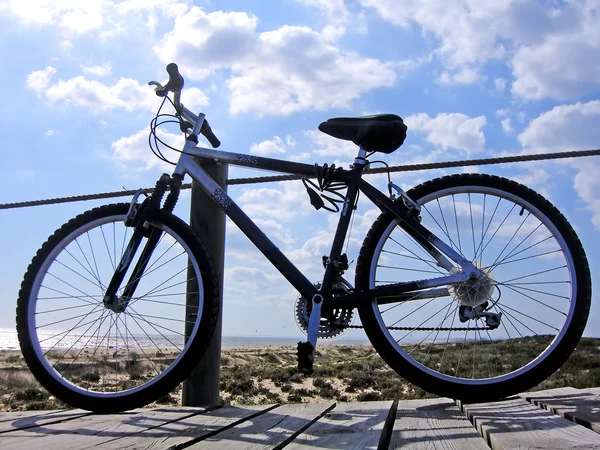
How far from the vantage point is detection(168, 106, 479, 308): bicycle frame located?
249cm

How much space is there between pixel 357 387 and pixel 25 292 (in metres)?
6.44

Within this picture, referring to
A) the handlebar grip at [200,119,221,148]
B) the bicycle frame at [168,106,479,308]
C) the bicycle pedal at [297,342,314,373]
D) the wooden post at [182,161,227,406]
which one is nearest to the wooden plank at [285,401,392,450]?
the bicycle pedal at [297,342,314,373]

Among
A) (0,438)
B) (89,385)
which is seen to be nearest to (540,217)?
(0,438)

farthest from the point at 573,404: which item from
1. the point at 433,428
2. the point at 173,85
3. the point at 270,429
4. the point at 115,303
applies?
the point at 173,85

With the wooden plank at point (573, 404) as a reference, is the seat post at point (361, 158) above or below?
above

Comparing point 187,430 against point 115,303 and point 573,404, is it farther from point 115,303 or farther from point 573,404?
point 573,404

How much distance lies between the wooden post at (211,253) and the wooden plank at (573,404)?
4.77 feet

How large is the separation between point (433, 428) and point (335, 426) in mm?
339

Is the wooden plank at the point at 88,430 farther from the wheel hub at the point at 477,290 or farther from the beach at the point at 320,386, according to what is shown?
the beach at the point at 320,386

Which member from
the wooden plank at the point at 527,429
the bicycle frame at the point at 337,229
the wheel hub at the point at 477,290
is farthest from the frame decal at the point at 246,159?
the wooden plank at the point at 527,429

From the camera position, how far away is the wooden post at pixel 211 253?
2.74 m

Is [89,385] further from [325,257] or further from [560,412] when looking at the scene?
[560,412]

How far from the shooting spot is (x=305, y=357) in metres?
2.37

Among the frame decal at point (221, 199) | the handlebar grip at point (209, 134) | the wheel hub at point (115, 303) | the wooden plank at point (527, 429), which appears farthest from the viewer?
the handlebar grip at point (209, 134)
